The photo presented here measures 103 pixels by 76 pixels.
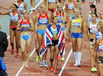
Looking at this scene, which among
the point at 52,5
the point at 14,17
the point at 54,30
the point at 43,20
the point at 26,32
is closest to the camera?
the point at 54,30

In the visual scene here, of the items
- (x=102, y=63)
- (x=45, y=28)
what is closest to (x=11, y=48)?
(x=45, y=28)

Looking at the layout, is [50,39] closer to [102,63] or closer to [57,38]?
[57,38]

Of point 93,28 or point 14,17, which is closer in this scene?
point 93,28

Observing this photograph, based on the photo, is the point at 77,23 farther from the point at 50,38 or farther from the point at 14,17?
the point at 14,17

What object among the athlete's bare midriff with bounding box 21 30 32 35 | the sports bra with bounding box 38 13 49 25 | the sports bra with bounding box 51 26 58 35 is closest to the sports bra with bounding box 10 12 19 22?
the sports bra with bounding box 38 13 49 25

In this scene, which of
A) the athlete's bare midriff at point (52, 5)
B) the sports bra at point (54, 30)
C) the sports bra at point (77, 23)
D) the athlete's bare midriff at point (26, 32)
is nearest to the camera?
the sports bra at point (54, 30)

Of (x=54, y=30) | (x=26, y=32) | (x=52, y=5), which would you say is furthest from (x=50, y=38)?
(x=52, y=5)

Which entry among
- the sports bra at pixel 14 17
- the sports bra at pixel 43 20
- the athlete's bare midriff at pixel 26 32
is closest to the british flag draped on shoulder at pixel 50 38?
the athlete's bare midriff at pixel 26 32

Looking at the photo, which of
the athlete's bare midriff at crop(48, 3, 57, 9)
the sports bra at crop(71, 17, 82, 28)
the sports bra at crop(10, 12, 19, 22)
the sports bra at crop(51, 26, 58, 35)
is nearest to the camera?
the sports bra at crop(51, 26, 58, 35)

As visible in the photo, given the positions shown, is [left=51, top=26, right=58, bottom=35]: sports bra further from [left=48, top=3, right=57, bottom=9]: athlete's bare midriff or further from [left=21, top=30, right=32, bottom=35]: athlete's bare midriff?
[left=48, top=3, right=57, bottom=9]: athlete's bare midriff

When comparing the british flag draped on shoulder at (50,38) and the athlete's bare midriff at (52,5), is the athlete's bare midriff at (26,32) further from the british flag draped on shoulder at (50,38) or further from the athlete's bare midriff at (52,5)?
the athlete's bare midriff at (52,5)

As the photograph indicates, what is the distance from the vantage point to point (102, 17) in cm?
2238


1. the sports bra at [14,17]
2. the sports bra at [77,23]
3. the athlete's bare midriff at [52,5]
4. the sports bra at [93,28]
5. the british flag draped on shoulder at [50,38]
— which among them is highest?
the athlete's bare midriff at [52,5]

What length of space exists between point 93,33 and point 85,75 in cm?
199
